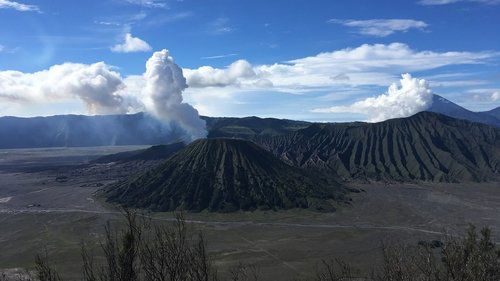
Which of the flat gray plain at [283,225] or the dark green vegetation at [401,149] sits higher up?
the dark green vegetation at [401,149]

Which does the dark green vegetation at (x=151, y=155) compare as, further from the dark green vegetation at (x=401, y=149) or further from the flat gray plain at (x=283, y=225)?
the flat gray plain at (x=283, y=225)

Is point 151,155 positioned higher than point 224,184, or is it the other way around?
point 151,155

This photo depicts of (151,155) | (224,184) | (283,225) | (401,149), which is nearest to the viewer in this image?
(283,225)

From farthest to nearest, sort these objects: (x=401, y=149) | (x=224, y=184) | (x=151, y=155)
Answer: (x=151, y=155), (x=401, y=149), (x=224, y=184)

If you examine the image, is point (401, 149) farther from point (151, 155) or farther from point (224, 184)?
point (151, 155)

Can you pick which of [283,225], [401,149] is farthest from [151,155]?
[283,225]

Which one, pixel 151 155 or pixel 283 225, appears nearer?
pixel 283 225

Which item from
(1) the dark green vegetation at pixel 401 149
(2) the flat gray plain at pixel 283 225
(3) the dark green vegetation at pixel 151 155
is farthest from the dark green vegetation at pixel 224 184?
(3) the dark green vegetation at pixel 151 155
